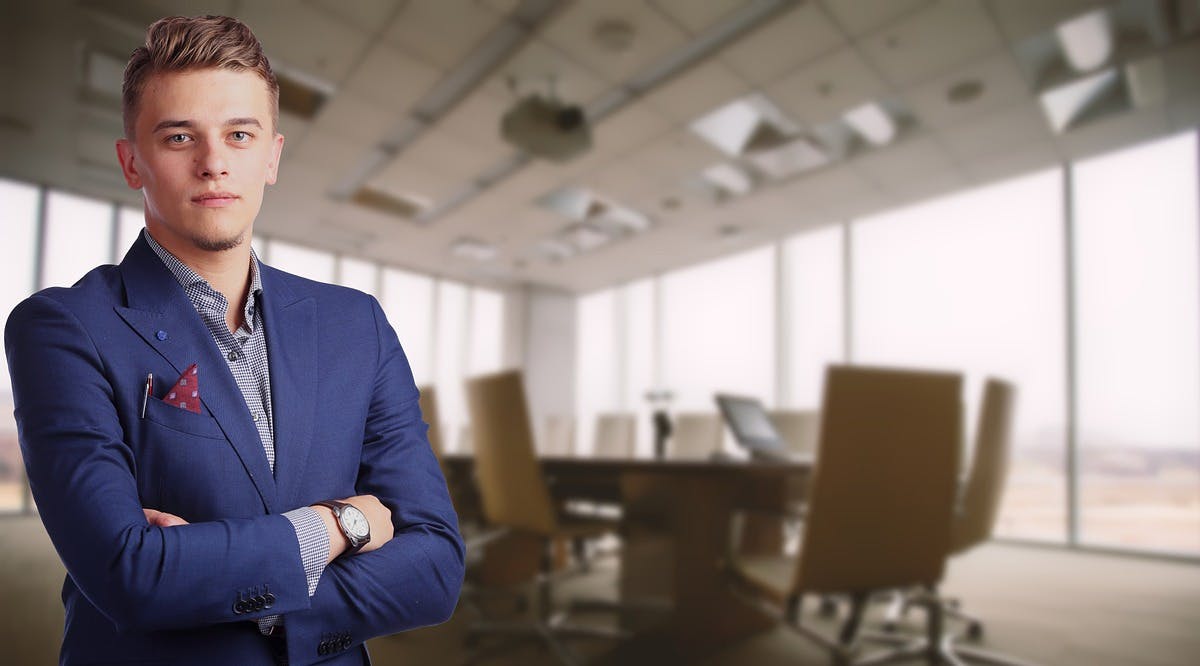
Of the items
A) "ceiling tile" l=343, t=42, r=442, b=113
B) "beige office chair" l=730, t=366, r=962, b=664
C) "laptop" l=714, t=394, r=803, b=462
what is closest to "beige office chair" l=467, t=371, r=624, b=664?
"laptop" l=714, t=394, r=803, b=462

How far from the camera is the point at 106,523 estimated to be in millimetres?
588

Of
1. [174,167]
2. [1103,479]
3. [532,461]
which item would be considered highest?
[174,167]

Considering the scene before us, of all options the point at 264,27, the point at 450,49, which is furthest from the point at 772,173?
the point at 264,27

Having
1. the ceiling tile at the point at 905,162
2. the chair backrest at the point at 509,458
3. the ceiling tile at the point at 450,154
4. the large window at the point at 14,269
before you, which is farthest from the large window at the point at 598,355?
the large window at the point at 14,269

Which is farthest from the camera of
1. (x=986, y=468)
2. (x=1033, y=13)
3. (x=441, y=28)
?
(x=441, y=28)

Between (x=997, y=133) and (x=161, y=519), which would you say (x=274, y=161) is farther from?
(x=997, y=133)

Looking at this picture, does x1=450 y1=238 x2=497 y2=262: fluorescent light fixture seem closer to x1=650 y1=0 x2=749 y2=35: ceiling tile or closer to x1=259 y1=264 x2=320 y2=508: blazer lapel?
x1=650 y1=0 x2=749 y2=35: ceiling tile

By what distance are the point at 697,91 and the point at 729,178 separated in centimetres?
179

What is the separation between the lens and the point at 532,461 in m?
2.69

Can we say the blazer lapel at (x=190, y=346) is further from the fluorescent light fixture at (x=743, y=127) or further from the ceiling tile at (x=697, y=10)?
the fluorescent light fixture at (x=743, y=127)

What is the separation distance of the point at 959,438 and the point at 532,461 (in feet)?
5.33

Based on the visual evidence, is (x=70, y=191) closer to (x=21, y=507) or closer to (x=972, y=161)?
(x=21, y=507)

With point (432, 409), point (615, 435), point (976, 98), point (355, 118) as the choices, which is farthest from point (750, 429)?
point (355, 118)

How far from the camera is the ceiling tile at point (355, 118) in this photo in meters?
4.93
